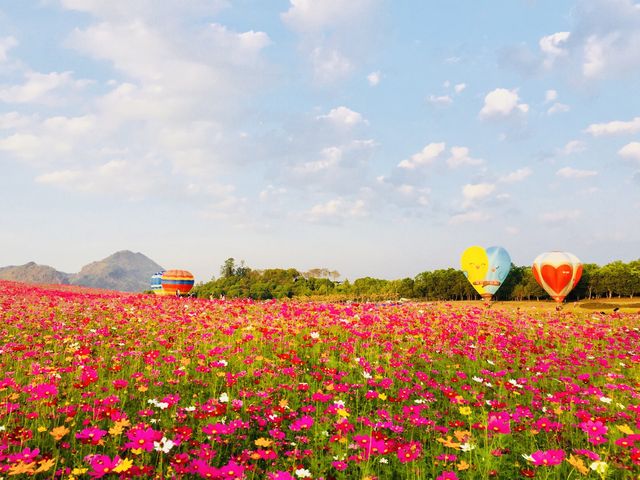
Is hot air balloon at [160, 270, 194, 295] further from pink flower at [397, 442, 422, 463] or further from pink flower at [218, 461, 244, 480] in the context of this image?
pink flower at [218, 461, 244, 480]

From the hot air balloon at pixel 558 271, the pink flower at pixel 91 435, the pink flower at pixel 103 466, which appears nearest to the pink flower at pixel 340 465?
the pink flower at pixel 103 466

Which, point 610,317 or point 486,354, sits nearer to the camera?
point 486,354

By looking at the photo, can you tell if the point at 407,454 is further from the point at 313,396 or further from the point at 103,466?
the point at 103,466

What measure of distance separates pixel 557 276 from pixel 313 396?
37.8 m

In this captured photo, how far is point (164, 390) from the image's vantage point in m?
6.86

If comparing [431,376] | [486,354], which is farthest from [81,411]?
[486,354]

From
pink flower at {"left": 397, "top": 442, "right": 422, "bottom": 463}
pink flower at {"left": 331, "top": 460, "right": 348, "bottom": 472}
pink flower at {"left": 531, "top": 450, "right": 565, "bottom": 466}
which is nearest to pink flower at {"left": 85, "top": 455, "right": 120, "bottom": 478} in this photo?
pink flower at {"left": 331, "top": 460, "right": 348, "bottom": 472}

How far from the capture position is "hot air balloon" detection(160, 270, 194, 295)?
47000mm

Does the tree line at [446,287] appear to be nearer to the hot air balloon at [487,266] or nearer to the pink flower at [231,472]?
the hot air balloon at [487,266]

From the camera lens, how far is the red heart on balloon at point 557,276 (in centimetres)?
3691

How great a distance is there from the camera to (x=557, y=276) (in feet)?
122

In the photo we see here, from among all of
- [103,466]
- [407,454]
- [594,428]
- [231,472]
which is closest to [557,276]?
[594,428]

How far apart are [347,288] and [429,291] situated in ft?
39.9

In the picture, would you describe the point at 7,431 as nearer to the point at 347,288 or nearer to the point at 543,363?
the point at 543,363
